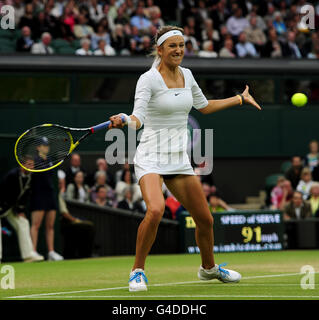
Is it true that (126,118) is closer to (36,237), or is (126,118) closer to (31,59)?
(36,237)

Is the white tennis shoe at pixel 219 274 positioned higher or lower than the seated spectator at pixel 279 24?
lower

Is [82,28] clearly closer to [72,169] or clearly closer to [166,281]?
[72,169]

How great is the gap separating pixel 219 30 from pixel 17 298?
16610 millimetres

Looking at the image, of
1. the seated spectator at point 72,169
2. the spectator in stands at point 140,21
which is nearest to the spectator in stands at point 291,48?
the spectator in stands at point 140,21

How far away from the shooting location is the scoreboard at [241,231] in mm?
16484

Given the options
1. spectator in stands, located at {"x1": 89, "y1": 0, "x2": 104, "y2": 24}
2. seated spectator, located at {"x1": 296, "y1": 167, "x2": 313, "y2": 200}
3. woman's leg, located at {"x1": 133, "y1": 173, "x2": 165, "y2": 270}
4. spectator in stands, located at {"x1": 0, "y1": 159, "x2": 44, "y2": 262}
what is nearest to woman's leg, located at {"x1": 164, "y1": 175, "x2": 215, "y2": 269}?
woman's leg, located at {"x1": 133, "y1": 173, "x2": 165, "y2": 270}

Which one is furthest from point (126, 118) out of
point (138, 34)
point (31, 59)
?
point (138, 34)

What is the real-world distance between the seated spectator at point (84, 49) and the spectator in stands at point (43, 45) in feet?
2.57

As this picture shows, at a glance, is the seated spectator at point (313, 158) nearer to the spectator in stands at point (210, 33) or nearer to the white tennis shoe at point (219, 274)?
the spectator in stands at point (210, 33)

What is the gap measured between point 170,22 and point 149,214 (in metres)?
15.8

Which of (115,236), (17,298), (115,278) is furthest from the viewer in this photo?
(115,236)

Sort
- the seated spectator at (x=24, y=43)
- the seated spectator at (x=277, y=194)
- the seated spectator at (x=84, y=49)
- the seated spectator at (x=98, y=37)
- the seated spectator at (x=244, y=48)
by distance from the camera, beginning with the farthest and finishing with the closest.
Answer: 1. the seated spectator at (x=244, y=48)
2. the seated spectator at (x=98, y=37)
3. the seated spectator at (x=84, y=49)
4. the seated spectator at (x=24, y=43)
5. the seated spectator at (x=277, y=194)

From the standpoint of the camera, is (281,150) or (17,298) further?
(281,150)

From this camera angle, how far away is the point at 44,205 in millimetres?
15008
